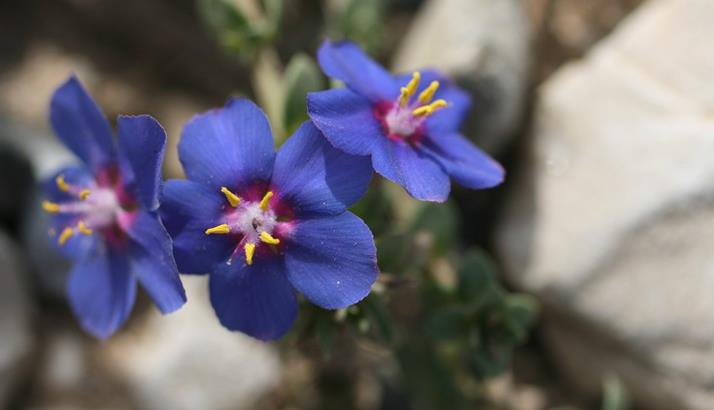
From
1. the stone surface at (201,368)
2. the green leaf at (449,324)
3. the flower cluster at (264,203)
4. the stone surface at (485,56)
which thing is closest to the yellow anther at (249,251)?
the flower cluster at (264,203)

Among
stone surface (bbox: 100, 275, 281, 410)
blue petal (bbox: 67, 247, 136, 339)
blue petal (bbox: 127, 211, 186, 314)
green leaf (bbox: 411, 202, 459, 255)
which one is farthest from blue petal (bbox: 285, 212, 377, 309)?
stone surface (bbox: 100, 275, 281, 410)

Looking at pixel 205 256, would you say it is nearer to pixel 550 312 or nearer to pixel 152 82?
pixel 550 312

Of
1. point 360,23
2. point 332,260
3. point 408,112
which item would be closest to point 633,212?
point 408,112

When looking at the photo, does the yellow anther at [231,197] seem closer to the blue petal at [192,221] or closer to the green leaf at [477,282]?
the blue petal at [192,221]

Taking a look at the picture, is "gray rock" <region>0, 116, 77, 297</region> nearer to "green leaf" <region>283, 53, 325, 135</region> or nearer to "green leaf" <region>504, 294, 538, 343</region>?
"green leaf" <region>283, 53, 325, 135</region>

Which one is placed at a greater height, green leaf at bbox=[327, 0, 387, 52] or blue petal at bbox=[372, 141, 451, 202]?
blue petal at bbox=[372, 141, 451, 202]

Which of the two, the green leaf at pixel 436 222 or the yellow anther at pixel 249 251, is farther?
the green leaf at pixel 436 222

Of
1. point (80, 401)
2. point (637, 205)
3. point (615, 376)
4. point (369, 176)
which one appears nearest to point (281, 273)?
point (369, 176)
